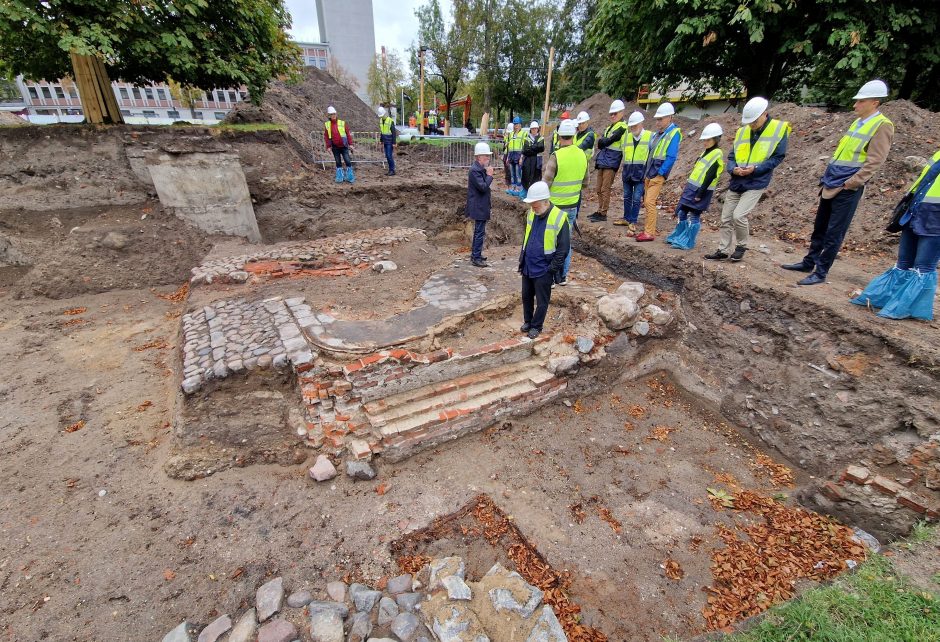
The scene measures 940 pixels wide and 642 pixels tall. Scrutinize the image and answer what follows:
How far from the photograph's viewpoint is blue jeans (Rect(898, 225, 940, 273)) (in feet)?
11.3

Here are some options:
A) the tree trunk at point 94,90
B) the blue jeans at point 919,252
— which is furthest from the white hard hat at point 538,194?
the tree trunk at point 94,90

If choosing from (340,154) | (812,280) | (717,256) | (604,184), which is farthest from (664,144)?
(340,154)

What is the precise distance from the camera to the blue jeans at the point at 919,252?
11.3 feet

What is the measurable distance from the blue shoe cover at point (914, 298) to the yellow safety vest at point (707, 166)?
227 cm

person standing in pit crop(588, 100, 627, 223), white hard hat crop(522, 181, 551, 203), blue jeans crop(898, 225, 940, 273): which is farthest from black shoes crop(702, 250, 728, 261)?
white hard hat crop(522, 181, 551, 203)

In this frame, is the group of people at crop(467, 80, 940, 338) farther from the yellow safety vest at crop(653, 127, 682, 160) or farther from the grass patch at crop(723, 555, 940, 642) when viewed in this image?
the grass patch at crop(723, 555, 940, 642)

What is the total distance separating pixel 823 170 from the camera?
23.3 feet

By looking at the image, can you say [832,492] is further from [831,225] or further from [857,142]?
[857,142]

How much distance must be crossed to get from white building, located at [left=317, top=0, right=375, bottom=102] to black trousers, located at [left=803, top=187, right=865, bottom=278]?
46.7 m

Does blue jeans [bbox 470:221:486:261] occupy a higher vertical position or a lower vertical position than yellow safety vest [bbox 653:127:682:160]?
lower

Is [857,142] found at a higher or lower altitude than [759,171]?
higher

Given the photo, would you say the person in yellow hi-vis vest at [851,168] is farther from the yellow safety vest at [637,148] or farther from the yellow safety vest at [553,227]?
the yellow safety vest at [553,227]

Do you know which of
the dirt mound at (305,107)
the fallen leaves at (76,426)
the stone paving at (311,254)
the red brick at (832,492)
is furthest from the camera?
the dirt mound at (305,107)

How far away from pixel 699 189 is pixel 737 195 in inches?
18.6
